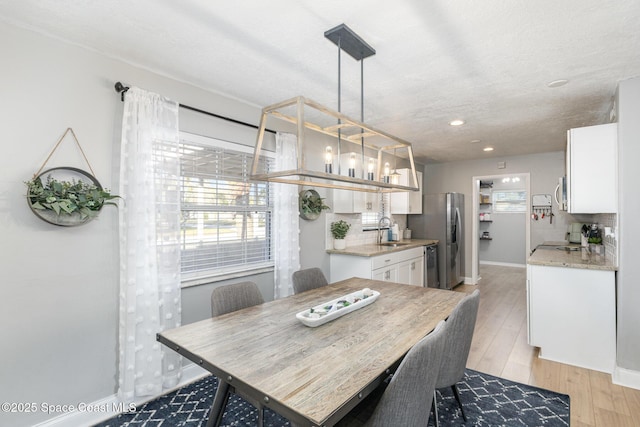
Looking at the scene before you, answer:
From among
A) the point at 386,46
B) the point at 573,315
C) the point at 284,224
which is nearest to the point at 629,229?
the point at 573,315

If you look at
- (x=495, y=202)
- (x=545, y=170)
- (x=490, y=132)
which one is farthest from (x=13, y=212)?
(x=495, y=202)

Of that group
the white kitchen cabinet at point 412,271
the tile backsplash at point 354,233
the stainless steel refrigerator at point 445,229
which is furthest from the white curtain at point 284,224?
the stainless steel refrigerator at point 445,229

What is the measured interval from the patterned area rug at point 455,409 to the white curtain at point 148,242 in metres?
0.14

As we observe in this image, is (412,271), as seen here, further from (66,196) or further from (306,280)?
(66,196)

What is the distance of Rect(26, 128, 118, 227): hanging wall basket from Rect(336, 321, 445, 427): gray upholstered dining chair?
6.62ft

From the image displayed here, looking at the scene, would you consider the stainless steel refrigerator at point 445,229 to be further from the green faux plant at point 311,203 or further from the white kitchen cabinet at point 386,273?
the green faux plant at point 311,203

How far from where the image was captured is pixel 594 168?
2766 millimetres

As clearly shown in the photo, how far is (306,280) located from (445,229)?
3.62 metres

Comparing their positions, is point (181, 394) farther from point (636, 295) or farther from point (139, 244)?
point (636, 295)

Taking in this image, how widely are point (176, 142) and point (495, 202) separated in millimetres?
8242

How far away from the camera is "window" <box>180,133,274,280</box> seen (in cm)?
268

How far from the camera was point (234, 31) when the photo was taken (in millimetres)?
1893

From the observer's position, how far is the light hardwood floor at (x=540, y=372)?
2160 mm

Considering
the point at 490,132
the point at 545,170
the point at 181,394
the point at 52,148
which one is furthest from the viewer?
the point at 545,170
